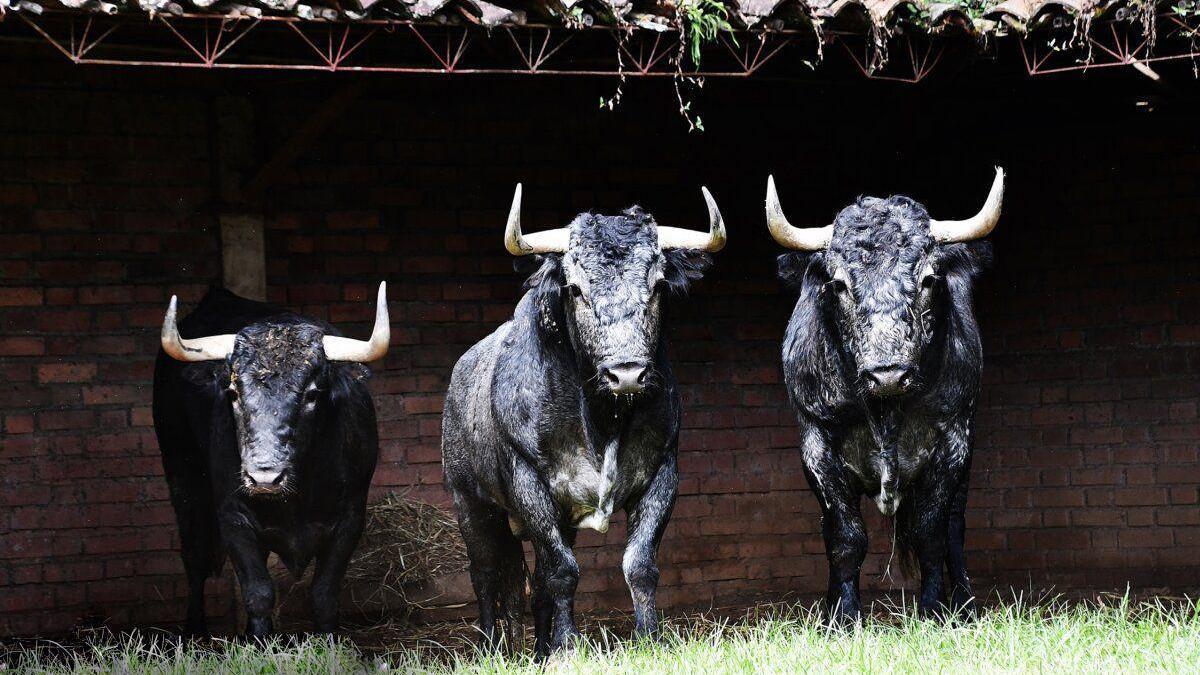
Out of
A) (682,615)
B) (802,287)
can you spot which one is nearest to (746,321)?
(682,615)

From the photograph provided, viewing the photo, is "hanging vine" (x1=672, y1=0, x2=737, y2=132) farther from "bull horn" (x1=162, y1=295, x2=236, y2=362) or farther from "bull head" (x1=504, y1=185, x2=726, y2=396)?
"bull horn" (x1=162, y1=295, x2=236, y2=362)

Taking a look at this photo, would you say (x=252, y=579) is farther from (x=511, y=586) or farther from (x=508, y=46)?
(x=508, y=46)

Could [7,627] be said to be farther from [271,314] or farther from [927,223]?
[927,223]

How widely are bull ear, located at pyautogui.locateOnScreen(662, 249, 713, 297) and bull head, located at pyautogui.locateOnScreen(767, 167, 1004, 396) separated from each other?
400 mm

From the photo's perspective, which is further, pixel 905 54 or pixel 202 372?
pixel 905 54

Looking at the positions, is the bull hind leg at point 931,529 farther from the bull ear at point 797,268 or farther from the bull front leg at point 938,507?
the bull ear at point 797,268

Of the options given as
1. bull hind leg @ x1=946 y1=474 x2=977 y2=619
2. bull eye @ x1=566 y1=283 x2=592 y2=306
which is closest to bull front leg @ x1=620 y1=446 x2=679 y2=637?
bull eye @ x1=566 y1=283 x2=592 y2=306

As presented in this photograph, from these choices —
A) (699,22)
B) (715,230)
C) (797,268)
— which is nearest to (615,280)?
(715,230)

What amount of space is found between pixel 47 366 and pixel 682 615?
12.7 feet

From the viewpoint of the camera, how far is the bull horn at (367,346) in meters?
7.23

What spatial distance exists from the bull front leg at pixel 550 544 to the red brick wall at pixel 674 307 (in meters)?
2.91

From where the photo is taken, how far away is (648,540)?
6234 mm

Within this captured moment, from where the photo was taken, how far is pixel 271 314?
7.77 metres

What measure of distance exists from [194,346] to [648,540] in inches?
94.9
